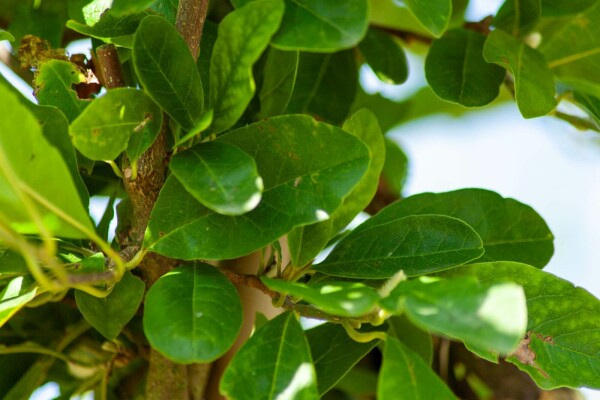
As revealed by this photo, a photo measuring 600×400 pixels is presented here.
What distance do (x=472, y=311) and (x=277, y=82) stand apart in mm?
324

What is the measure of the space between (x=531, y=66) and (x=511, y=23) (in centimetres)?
13

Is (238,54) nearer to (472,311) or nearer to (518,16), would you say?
(472,311)

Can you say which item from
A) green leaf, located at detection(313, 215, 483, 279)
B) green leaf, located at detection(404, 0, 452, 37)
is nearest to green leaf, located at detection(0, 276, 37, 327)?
green leaf, located at detection(313, 215, 483, 279)

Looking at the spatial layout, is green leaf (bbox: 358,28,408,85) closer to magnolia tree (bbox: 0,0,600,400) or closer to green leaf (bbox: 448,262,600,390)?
magnolia tree (bbox: 0,0,600,400)

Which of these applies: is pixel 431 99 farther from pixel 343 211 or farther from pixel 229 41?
pixel 229 41

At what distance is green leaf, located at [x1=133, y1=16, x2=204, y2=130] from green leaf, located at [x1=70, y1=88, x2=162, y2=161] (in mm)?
12

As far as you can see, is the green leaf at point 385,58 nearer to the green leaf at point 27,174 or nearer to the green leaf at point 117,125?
the green leaf at point 117,125

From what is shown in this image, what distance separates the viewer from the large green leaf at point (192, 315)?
1.54 feet

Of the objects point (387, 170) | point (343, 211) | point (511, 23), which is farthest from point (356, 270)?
point (387, 170)

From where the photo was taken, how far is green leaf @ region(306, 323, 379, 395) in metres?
0.63

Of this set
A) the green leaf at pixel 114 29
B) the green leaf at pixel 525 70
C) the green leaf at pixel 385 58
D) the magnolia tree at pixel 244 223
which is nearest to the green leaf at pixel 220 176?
the magnolia tree at pixel 244 223

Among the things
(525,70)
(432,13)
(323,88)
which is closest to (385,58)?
(323,88)

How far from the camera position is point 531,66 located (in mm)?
709

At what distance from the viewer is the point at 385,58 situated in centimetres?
89
